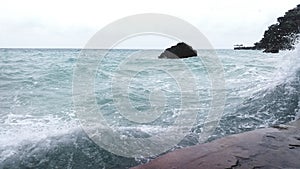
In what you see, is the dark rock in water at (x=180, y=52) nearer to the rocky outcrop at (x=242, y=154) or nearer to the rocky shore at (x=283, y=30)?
the rocky shore at (x=283, y=30)

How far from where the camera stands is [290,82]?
5.68 metres

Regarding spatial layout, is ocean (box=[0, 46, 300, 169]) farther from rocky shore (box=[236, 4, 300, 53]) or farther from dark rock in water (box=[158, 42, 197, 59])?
rocky shore (box=[236, 4, 300, 53])

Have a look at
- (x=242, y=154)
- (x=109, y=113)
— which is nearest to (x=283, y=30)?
(x=109, y=113)

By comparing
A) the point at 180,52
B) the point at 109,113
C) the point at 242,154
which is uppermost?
the point at 180,52

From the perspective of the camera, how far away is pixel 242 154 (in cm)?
249

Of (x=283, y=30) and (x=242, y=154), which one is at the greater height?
(x=283, y=30)

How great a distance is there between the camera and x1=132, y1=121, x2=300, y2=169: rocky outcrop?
2301 mm

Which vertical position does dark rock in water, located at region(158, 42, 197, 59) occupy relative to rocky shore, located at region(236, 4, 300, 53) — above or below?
below

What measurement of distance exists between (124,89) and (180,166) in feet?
19.0

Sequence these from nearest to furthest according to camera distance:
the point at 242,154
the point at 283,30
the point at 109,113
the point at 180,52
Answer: the point at 242,154 → the point at 109,113 → the point at 180,52 → the point at 283,30

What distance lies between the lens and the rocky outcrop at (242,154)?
230 centimetres

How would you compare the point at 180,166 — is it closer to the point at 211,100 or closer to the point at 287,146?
the point at 287,146

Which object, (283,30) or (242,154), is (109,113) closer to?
(242,154)

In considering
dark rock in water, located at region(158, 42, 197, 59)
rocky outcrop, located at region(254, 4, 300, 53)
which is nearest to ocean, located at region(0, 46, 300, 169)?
dark rock in water, located at region(158, 42, 197, 59)
